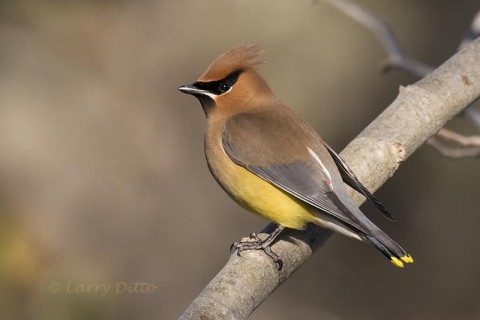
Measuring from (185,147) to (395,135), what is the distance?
443 cm

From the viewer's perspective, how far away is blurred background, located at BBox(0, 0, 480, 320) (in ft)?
23.6

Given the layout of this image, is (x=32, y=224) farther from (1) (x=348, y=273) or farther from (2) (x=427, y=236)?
(2) (x=427, y=236)

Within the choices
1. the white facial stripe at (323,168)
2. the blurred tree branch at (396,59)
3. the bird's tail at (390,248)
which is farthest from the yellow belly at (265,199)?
the blurred tree branch at (396,59)

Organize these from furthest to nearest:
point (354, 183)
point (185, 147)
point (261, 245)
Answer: point (185, 147) → point (354, 183) → point (261, 245)

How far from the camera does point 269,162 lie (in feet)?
12.9

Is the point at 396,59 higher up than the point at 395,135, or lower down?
higher up

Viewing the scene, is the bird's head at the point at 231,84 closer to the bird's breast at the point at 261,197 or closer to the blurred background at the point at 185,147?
the bird's breast at the point at 261,197

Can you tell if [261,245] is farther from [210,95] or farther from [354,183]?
[210,95]

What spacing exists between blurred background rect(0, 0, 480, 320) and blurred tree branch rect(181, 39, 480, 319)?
9.25 feet

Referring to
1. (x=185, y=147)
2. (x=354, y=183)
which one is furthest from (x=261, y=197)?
(x=185, y=147)

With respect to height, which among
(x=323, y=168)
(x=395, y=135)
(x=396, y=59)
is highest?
(x=396, y=59)

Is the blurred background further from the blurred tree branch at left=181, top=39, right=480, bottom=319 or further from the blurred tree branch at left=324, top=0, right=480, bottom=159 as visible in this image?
the blurred tree branch at left=181, top=39, right=480, bottom=319

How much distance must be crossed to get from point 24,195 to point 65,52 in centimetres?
160

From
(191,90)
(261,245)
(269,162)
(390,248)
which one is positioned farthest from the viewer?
(191,90)
